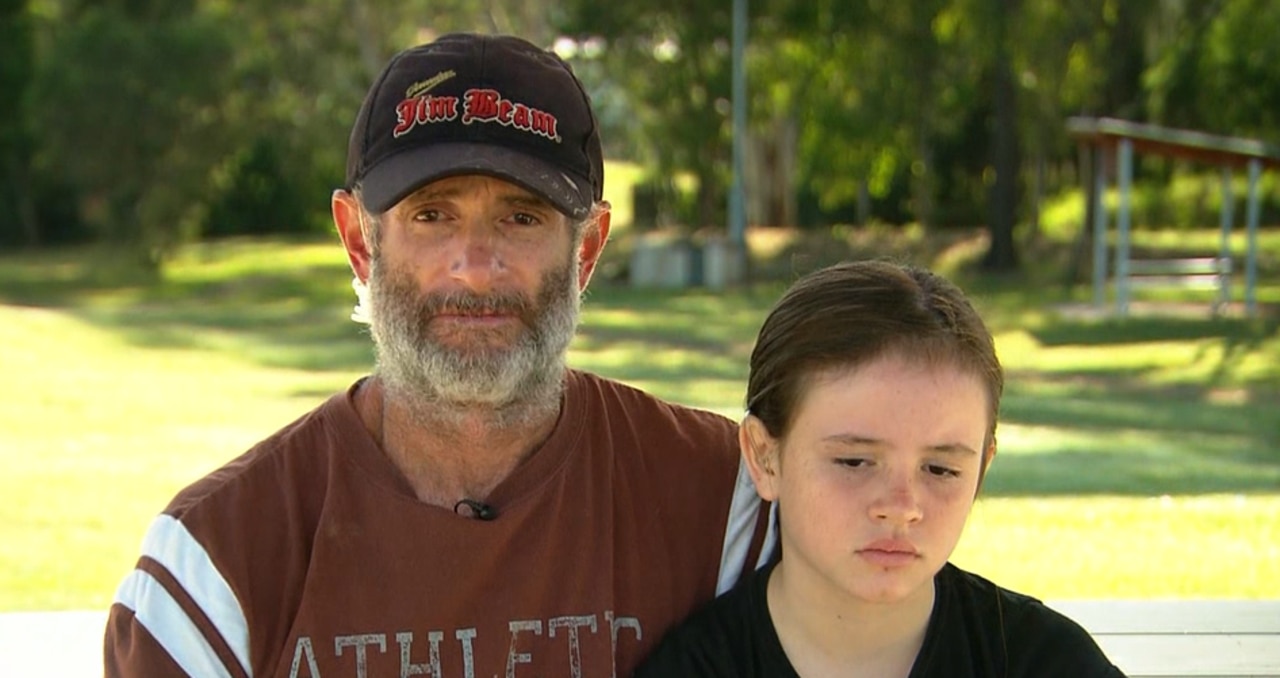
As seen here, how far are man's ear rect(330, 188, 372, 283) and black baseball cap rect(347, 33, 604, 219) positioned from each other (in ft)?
0.19

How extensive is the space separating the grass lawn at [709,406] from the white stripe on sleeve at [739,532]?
1.67 feet

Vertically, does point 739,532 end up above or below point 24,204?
below

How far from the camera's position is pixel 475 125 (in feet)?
7.45

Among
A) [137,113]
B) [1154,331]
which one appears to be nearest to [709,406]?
[1154,331]

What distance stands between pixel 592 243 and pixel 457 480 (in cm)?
40

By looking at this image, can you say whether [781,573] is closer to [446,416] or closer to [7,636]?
[446,416]

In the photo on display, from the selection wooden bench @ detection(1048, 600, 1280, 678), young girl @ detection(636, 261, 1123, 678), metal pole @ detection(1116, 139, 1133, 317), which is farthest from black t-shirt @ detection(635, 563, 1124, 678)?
metal pole @ detection(1116, 139, 1133, 317)

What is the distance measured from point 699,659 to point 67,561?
252 inches

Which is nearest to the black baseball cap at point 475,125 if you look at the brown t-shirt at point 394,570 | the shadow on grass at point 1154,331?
the brown t-shirt at point 394,570

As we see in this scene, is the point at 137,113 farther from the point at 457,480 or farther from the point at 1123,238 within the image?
the point at 457,480

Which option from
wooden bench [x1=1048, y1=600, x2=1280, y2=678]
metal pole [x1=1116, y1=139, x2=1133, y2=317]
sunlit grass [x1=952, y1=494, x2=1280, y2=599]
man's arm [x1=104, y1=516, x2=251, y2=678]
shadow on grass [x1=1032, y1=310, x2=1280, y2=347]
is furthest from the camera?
metal pole [x1=1116, y1=139, x2=1133, y2=317]

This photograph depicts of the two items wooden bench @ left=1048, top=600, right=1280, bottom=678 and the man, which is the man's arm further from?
wooden bench @ left=1048, top=600, right=1280, bottom=678

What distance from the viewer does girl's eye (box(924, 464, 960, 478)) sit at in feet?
7.00

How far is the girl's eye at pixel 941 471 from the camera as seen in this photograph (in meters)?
2.13
